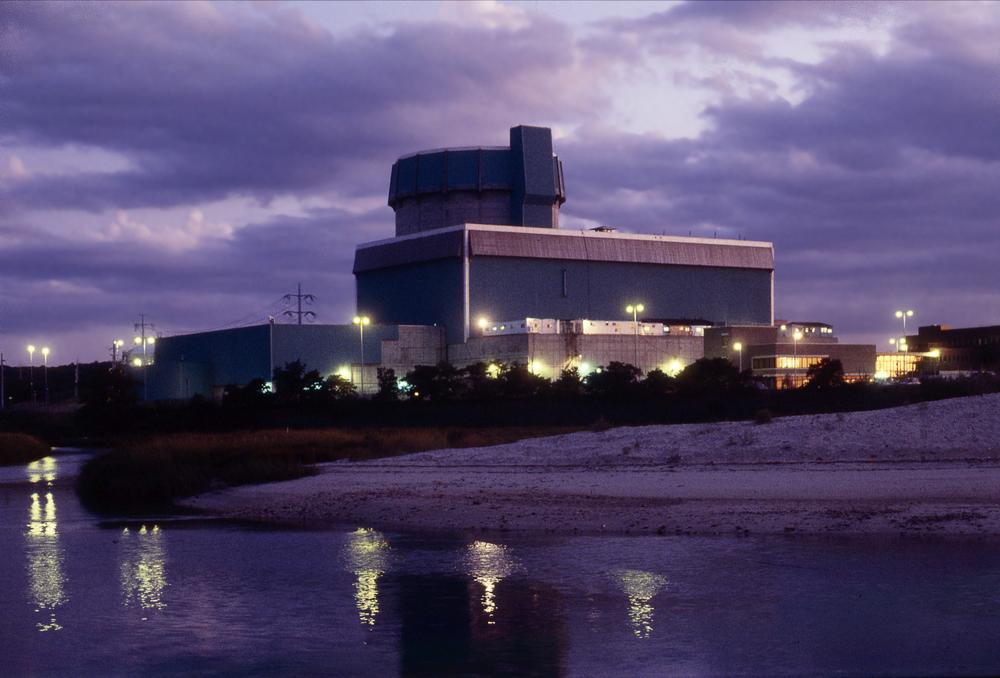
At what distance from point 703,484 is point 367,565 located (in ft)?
38.8

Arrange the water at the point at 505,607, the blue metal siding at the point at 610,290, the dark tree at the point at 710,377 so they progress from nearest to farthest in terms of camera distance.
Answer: the water at the point at 505,607 → the dark tree at the point at 710,377 → the blue metal siding at the point at 610,290

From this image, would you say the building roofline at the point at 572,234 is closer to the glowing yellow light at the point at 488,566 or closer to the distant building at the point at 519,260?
the distant building at the point at 519,260

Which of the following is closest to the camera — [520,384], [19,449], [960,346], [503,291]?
[19,449]

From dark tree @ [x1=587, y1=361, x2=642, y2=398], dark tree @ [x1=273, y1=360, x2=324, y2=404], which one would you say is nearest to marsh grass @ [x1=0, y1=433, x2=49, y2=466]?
dark tree @ [x1=273, y1=360, x2=324, y2=404]

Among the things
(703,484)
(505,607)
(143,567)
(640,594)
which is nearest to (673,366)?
(703,484)

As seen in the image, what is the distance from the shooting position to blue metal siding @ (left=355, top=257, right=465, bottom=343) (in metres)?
103

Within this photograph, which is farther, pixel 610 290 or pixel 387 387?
pixel 610 290

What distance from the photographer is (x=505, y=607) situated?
1939 cm

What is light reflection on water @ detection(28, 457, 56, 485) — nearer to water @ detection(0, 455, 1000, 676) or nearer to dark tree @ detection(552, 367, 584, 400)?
water @ detection(0, 455, 1000, 676)

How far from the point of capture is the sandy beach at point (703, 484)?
2672cm

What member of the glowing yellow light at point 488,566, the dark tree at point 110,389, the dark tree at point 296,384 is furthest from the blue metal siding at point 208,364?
the glowing yellow light at point 488,566

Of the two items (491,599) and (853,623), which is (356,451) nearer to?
(491,599)

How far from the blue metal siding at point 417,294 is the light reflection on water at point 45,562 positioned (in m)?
62.7

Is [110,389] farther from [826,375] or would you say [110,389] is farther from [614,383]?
[826,375]
